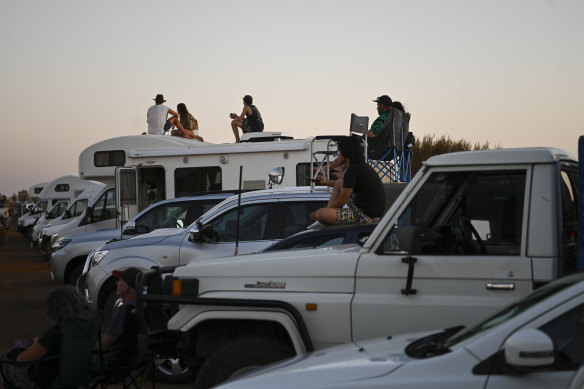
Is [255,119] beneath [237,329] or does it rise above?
above

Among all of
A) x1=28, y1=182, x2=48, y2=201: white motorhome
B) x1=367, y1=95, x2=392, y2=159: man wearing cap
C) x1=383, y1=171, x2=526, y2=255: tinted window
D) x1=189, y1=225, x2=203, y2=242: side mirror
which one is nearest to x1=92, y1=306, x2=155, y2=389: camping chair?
x1=383, y1=171, x2=526, y2=255: tinted window

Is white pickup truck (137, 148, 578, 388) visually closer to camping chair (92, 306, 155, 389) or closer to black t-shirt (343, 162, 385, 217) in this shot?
camping chair (92, 306, 155, 389)

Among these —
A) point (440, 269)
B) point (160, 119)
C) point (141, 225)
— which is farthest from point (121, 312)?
point (160, 119)

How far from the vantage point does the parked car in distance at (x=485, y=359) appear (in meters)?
3.36

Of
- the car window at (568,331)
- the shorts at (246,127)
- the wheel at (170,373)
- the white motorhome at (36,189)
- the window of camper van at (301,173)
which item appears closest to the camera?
the car window at (568,331)

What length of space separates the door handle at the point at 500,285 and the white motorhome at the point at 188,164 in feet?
34.1

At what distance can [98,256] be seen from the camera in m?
10.3

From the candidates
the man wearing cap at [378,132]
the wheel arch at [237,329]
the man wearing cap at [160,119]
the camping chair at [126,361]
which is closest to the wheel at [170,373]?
the camping chair at [126,361]

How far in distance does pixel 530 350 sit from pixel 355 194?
15.6 feet

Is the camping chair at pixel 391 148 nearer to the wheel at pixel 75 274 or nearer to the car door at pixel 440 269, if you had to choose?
the wheel at pixel 75 274

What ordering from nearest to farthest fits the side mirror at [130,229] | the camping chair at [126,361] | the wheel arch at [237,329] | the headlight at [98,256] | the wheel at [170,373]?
the wheel arch at [237,329] → the camping chair at [126,361] → the wheel at [170,373] → the headlight at [98,256] → the side mirror at [130,229]

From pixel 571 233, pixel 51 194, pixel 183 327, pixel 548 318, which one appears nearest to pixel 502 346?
pixel 548 318

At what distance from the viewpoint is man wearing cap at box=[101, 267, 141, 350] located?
241 inches

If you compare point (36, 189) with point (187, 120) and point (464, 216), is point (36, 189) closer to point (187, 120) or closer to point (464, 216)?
point (187, 120)
